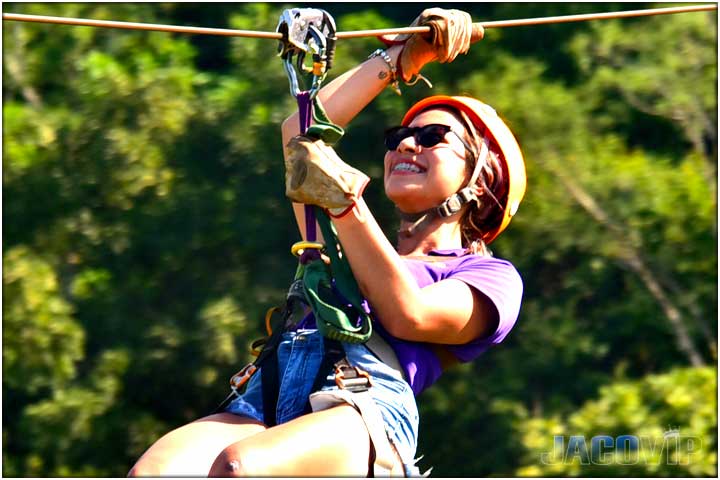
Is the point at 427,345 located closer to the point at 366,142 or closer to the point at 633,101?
the point at 366,142

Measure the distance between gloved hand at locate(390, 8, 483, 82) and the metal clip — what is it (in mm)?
310

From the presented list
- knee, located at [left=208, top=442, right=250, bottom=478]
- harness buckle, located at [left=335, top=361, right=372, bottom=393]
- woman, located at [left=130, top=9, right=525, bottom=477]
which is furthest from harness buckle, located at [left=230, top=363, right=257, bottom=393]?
knee, located at [left=208, top=442, right=250, bottom=478]

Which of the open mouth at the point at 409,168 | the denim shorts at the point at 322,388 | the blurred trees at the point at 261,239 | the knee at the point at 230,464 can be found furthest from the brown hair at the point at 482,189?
the blurred trees at the point at 261,239

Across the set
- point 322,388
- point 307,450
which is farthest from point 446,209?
point 307,450

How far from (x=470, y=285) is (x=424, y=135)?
0.45m

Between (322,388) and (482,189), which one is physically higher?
(482,189)

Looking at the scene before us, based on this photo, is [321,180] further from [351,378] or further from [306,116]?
[351,378]

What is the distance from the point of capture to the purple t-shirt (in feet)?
11.9

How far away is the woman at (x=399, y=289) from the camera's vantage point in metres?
3.38

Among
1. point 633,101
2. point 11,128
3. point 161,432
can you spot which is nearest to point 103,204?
point 11,128

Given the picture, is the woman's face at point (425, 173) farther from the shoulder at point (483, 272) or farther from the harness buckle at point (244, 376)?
the harness buckle at point (244, 376)

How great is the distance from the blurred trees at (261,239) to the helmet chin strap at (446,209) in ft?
13.2

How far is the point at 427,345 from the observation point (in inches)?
145

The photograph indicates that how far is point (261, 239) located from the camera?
869 centimetres
